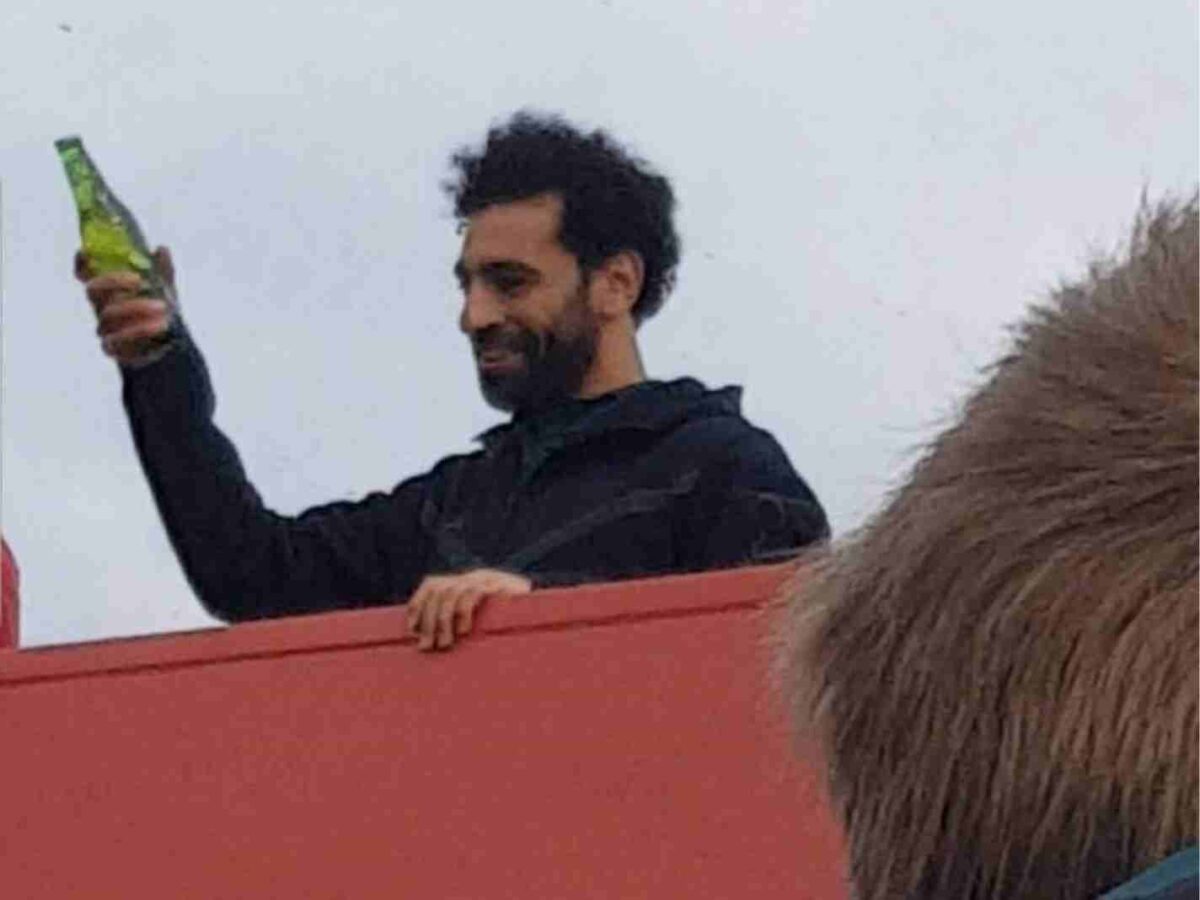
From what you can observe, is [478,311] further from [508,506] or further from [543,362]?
[508,506]

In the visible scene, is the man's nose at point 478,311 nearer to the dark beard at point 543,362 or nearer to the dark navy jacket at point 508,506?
the dark beard at point 543,362

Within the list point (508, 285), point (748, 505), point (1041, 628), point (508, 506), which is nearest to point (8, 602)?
point (508, 285)

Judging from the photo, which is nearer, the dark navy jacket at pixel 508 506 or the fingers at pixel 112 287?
the dark navy jacket at pixel 508 506

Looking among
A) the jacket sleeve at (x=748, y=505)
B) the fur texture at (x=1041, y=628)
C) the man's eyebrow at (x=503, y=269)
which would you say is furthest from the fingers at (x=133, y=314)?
the fur texture at (x=1041, y=628)

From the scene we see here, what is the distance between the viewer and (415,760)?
273 centimetres

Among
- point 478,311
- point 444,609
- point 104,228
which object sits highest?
point 104,228

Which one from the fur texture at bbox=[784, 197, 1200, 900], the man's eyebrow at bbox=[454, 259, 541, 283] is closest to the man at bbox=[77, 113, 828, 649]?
the man's eyebrow at bbox=[454, 259, 541, 283]

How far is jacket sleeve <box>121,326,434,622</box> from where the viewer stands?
9.07 feet

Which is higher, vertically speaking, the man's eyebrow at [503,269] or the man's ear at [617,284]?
the man's eyebrow at [503,269]

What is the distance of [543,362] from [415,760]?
33 centimetres

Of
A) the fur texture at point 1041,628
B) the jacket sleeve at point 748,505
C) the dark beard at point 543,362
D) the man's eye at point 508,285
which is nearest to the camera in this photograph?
the fur texture at point 1041,628

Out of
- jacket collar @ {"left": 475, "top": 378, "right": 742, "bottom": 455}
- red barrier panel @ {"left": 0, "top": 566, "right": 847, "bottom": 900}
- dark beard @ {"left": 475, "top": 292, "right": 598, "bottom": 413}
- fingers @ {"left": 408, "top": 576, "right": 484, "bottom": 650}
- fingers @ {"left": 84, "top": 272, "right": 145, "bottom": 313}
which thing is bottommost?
red barrier panel @ {"left": 0, "top": 566, "right": 847, "bottom": 900}

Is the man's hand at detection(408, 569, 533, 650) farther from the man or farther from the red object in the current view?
the red object

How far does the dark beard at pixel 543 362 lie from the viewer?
8.95 feet
